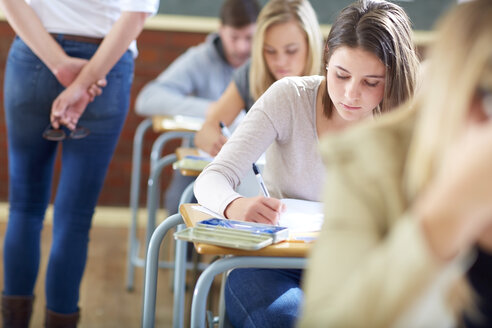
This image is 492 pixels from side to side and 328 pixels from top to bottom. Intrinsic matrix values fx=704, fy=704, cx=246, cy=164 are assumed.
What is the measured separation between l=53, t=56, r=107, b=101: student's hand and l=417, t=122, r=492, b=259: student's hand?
1.43 m

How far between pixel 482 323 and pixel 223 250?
Answer: 0.49m

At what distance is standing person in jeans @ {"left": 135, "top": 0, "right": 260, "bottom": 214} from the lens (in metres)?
3.40

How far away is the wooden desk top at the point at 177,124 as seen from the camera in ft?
9.39

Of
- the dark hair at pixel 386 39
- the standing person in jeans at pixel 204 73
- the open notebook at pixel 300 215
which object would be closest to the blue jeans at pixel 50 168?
the open notebook at pixel 300 215

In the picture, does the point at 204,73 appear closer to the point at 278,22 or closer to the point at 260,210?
the point at 278,22

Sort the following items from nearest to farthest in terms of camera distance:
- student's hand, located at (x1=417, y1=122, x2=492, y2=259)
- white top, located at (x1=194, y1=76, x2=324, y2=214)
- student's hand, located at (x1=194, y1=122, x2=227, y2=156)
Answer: student's hand, located at (x1=417, y1=122, x2=492, y2=259), white top, located at (x1=194, y1=76, x2=324, y2=214), student's hand, located at (x1=194, y1=122, x2=227, y2=156)

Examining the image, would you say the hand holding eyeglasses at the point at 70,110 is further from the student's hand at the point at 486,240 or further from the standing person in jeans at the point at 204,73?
the student's hand at the point at 486,240

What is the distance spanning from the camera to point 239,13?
3.41m

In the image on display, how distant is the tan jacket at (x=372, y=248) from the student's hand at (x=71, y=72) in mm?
1286

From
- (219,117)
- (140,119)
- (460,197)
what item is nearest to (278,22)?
(219,117)

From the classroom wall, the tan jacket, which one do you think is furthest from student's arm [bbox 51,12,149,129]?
the classroom wall

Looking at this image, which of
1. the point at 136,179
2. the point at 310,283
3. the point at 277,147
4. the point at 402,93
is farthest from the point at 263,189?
the point at 136,179

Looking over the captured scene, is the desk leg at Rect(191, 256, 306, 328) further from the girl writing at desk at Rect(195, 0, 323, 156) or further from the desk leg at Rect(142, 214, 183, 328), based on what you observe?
the girl writing at desk at Rect(195, 0, 323, 156)

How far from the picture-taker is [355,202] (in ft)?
2.91
